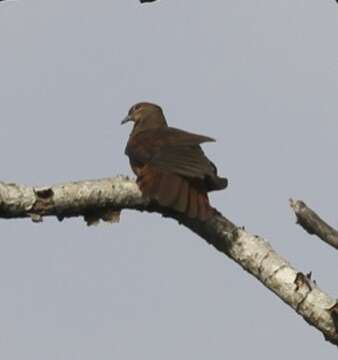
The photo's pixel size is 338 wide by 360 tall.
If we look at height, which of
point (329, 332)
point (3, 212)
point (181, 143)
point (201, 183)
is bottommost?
point (329, 332)

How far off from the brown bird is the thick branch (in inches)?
5.4

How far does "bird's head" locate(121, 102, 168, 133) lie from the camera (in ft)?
26.2

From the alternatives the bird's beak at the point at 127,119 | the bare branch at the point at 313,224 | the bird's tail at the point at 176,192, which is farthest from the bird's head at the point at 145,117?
the bare branch at the point at 313,224

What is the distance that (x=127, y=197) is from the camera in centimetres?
470

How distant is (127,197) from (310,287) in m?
0.91

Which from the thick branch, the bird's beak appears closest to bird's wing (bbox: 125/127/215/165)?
the thick branch

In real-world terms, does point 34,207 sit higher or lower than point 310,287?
higher

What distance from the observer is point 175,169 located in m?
5.93

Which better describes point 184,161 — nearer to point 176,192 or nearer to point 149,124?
point 176,192

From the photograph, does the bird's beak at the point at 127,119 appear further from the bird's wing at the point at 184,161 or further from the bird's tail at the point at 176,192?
the bird's tail at the point at 176,192

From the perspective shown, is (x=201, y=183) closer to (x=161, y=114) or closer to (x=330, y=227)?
(x=330, y=227)

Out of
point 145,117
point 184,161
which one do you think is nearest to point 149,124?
point 145,117

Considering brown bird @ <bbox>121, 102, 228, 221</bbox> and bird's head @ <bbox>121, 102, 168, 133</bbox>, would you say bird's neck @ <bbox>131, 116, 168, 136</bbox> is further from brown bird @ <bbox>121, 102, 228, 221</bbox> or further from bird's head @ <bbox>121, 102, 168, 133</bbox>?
brown bird @ <bbox>121, 102, 228, 221</bbox>

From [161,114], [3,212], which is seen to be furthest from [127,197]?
[161,114]
